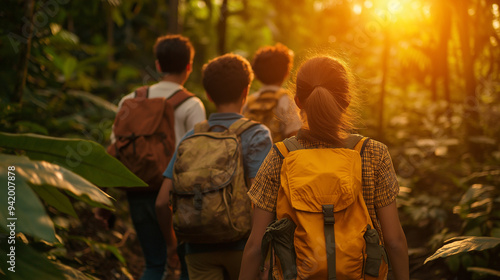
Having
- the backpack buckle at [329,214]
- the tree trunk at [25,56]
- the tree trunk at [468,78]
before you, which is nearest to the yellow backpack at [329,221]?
the backpack buckle at [329,214]

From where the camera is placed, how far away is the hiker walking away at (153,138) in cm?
366

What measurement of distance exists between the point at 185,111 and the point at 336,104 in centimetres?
200

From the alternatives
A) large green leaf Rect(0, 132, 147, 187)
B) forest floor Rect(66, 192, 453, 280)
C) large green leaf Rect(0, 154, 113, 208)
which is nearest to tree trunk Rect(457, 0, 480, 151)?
forest floor Rect(66, 192, 453, 280)

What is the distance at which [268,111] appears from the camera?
4.30 metres

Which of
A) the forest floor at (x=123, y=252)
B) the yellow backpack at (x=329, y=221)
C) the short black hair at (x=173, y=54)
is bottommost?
the forest floor at (x=123, y=252)

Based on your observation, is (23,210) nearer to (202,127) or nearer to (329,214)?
(329,214)

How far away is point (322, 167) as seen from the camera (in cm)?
200

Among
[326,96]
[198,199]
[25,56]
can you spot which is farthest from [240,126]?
[25,56]

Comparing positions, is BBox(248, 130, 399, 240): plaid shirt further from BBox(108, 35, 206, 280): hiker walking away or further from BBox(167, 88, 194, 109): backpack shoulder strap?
BBox(167, 88, 194, 109): backpack shoulder strap

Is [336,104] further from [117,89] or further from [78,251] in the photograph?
[117,89]

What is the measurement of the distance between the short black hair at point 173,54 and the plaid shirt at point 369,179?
2044 mm

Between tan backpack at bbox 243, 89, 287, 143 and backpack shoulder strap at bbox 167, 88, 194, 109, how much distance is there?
0.66 meters

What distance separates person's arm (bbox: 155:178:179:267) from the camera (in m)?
3.22

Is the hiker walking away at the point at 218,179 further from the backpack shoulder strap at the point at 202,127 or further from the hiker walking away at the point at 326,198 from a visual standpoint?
the hiker walking away at the point at 326,198
